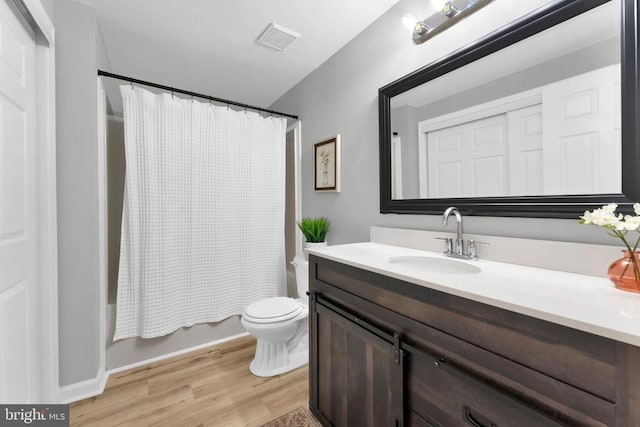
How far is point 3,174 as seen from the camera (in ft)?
3.45

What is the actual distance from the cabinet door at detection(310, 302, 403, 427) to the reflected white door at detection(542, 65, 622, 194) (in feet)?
2.91

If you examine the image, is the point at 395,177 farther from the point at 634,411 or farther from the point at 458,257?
the point at 634,411

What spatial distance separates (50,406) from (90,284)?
1.97ft

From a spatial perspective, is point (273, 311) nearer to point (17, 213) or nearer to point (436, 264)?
point (436, 264)

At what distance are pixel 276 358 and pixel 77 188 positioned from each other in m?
1.64

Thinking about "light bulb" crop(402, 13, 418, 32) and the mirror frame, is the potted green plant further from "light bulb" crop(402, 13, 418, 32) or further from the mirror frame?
"light bulb" crop(402, 13, 418, 32)

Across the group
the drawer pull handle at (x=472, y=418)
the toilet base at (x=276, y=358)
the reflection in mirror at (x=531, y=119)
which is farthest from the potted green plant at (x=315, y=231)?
the drawer pull handle at (x=472, y=418)

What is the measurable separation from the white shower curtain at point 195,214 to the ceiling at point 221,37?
1.27ft

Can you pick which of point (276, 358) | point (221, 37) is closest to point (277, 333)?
point (276, 358)

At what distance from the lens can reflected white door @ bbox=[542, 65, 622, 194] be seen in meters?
0.89

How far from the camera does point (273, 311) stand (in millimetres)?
1826

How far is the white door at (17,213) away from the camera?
1.04m

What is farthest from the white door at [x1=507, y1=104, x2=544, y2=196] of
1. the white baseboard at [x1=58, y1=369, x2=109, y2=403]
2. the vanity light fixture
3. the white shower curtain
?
the white baseboard at [x1=58, y1=369, x2=109, y2=403]

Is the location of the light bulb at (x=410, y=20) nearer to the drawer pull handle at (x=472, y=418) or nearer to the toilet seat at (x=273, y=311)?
the drawer pull handle at (x=472, y=418)
